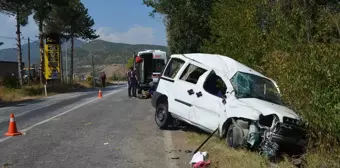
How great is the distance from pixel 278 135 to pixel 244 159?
747 millimetres

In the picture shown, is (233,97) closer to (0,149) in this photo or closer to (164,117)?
(164,117)

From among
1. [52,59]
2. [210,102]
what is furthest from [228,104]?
[52,59]

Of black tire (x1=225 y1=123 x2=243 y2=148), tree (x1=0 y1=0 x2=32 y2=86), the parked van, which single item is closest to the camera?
black tire (x1=225 y1=123 x2=243 y2=148)

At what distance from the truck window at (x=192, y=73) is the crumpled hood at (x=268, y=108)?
6.50 feet

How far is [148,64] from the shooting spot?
24.7 metres

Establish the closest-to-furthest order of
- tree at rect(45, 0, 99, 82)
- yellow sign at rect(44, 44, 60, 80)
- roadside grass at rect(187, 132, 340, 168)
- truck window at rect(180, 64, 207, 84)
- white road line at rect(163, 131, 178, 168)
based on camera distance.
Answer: roadside grass at rect(187, 132, 340, 168), white road line at rect(163, 131, 178, 168), truck window at rect(180, 64, 207, 84), yellow sign at rect(44, 44, 60, 80), tree at rect(45, 0, 99, 82)

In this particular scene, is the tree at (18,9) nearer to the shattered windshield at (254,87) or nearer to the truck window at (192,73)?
the truck window at (192,73)

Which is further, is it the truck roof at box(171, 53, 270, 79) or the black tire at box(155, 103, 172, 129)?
the black tire at box(155, 103, 172, 129)

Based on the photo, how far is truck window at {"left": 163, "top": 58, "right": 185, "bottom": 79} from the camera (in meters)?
10.7

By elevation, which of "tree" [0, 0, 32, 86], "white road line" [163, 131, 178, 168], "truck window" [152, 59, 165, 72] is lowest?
"white road line" [163, 131, 178, 168]

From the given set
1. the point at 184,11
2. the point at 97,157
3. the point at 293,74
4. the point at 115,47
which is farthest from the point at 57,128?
the point at 115,47

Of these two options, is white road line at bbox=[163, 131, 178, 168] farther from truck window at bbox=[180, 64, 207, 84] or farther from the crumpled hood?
the crumpled hood

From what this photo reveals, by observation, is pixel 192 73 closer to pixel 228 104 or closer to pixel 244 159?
pixel 228 104

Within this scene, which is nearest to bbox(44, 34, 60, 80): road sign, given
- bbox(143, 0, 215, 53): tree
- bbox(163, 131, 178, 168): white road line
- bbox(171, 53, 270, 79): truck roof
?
bbox(143, 0, 215, 53): tree
